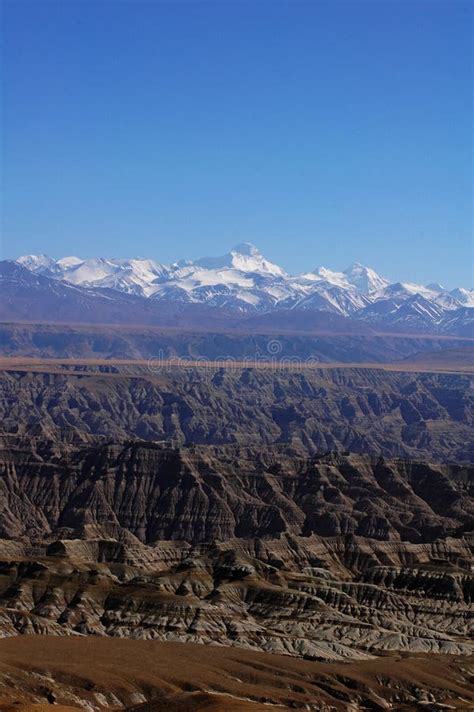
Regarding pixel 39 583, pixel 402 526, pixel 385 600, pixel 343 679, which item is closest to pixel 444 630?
pixel 385 600

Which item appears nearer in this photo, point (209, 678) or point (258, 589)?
point (209, 678)

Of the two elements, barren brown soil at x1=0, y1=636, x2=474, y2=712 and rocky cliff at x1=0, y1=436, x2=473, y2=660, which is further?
rocky cliff at x1=0, y1=436, x2=473, y2=660

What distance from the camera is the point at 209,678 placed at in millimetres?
108500

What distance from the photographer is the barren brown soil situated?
10194 centimetres

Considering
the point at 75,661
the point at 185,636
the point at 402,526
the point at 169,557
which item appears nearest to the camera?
the point at 75,661

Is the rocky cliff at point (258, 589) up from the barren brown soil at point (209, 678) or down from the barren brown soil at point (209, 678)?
up

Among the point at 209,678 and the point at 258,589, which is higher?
the point at 258,589

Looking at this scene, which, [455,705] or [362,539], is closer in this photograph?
[455,705]

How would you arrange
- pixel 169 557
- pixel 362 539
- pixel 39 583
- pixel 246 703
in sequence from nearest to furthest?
pixel 246 703
pixel 39 583
pixel 169 557
pixel 362 539

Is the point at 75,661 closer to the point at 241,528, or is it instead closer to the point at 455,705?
the point at 455,705

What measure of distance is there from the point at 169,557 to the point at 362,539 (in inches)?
1017

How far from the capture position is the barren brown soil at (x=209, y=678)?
102 meters

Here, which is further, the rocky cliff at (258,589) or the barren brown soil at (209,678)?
the rocky cliff at (258,589)

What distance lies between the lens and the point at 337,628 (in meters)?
128
